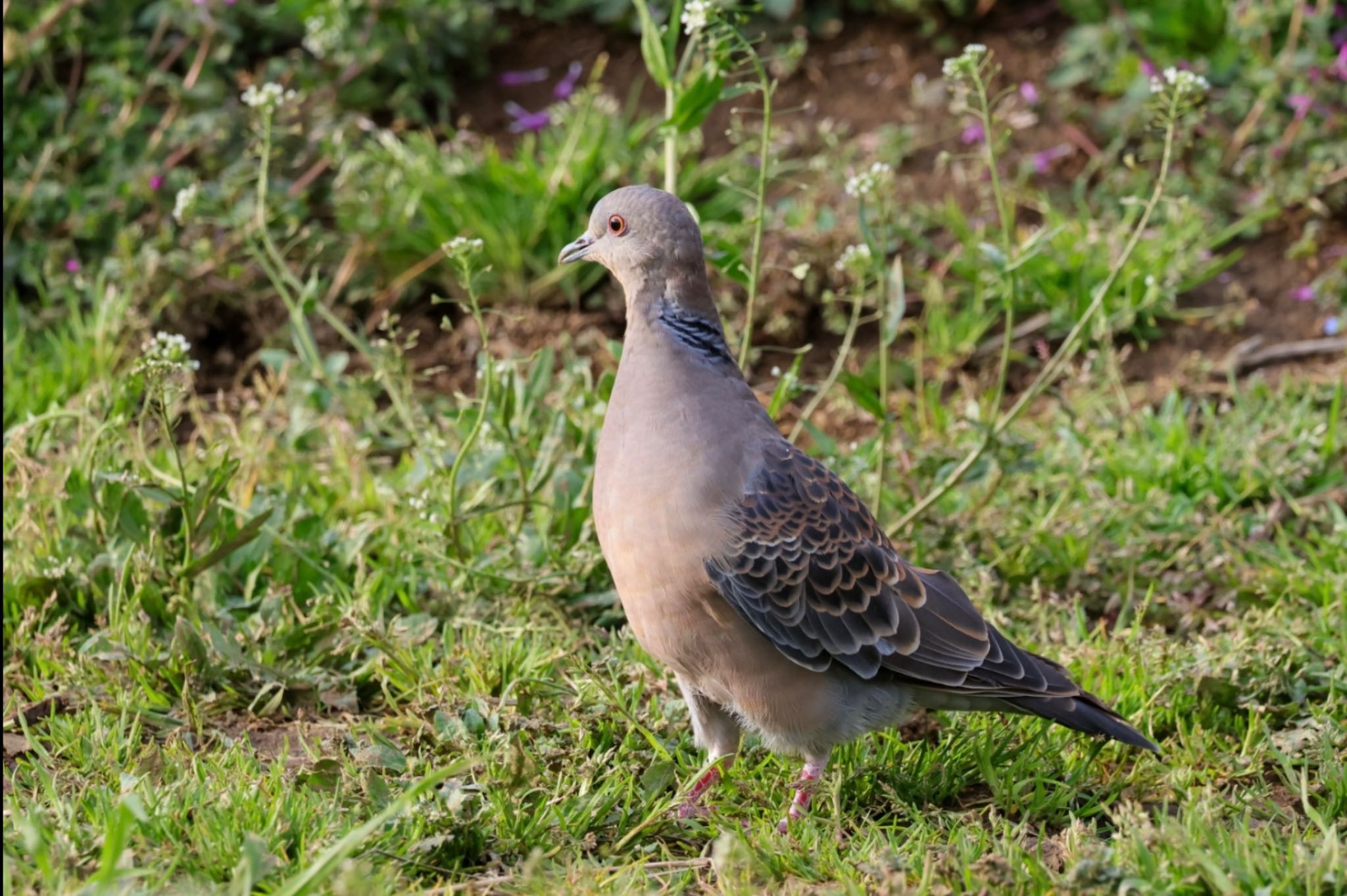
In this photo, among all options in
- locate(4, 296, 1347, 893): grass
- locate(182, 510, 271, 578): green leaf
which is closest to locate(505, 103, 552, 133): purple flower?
locate(4, 296, 1347, 893): grass

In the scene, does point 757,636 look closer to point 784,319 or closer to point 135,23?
point 784,319

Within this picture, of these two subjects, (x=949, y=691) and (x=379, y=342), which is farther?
(x=379, y=342)

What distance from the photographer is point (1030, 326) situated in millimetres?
6129

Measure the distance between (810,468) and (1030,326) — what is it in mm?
Answer: 2720

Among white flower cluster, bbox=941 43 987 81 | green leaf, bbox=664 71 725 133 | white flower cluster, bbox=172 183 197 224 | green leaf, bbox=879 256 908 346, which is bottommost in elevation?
green leaf, bbox=879 256 908 346

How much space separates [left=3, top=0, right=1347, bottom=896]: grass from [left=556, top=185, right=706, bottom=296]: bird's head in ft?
1.57

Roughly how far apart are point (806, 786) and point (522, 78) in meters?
4.70

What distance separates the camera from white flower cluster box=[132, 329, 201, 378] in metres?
3.75

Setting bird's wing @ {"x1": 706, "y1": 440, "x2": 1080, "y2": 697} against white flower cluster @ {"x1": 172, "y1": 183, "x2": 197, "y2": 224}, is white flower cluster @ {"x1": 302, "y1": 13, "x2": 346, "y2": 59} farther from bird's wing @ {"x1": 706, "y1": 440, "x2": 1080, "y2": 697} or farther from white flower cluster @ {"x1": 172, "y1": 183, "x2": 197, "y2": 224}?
bird's wing @ {"x1": 706, "y1": 440, "x2": 1080, "y2": 697}

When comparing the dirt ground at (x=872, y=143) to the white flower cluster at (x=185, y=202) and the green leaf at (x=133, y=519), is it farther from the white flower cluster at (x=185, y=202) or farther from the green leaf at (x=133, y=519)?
the green leaf at (x=133, y=519)

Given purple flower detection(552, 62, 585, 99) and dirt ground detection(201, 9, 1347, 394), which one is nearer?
dirt ground detection(201, 9, 1347, 394)

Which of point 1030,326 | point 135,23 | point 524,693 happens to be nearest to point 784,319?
point 1030,326

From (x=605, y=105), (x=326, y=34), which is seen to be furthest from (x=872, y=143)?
(x=326, y=34)

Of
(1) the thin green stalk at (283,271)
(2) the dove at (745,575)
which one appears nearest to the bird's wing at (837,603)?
(2) the dove at (745,575)
